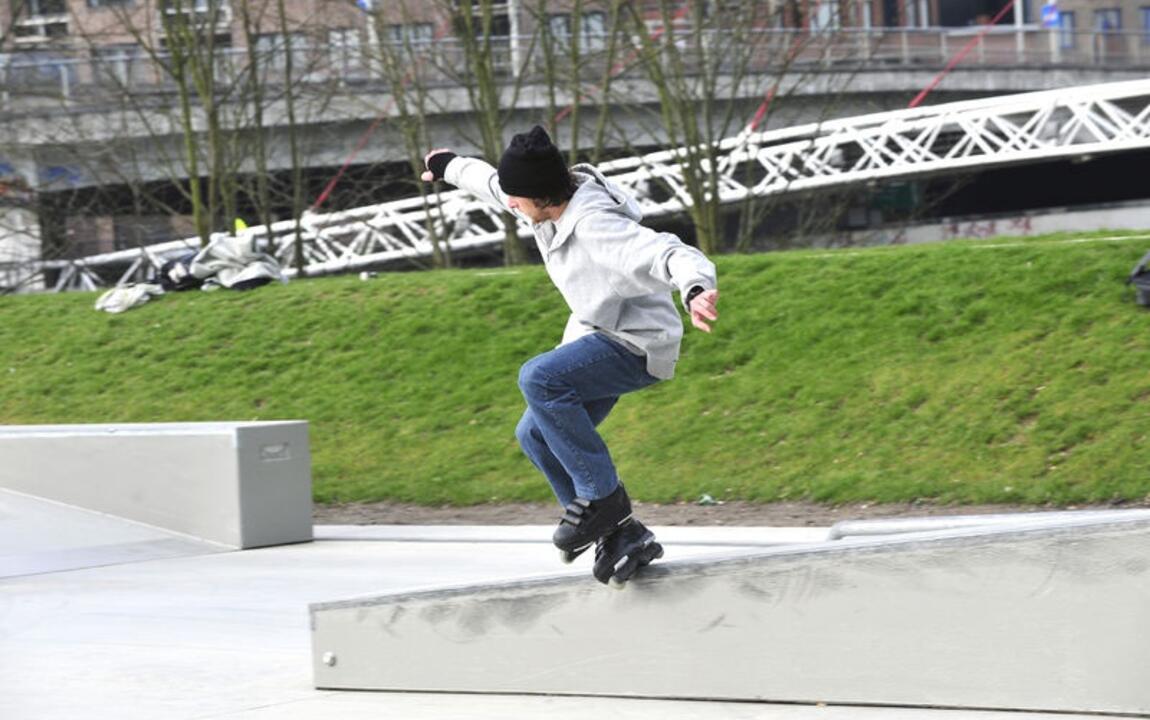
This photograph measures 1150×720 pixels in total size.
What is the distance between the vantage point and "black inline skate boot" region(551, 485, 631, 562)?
5.63m

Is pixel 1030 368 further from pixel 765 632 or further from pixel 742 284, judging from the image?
pixel 765 632

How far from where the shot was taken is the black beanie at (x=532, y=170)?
5457mm

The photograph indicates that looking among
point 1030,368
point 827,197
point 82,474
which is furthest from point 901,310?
point 827,197

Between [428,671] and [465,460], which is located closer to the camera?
[428,671]

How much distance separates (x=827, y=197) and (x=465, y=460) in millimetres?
19918

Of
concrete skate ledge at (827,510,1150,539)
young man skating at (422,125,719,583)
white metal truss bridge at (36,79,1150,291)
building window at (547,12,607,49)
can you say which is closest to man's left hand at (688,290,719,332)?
young man skating at (422,125,719,583)

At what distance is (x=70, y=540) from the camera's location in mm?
11000

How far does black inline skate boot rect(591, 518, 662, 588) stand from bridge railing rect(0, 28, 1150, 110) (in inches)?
631

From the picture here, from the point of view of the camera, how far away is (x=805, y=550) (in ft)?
17.2

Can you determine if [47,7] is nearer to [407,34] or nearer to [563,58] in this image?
[407,34]

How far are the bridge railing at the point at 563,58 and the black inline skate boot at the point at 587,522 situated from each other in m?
16.0

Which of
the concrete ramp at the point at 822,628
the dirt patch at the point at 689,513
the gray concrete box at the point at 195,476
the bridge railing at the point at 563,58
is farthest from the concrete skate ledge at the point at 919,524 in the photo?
the bridge railing at the point at 563,58

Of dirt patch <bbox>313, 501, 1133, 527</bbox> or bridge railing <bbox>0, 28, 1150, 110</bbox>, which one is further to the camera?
bridge railing <bbox>0, 28, 1150, 110</bbox>

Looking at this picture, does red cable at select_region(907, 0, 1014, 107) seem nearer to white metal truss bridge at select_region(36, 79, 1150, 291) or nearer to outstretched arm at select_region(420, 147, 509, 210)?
white metal truss bridge at select_region(36, 79, 1150, 291)
